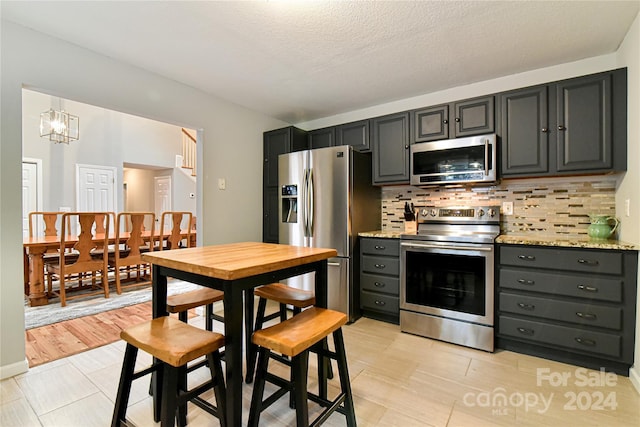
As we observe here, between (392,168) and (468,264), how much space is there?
3.97 feet

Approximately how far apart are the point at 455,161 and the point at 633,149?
115cm

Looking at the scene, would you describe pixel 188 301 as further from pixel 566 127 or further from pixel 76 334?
pixel 566 127

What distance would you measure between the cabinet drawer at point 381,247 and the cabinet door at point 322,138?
131 cm

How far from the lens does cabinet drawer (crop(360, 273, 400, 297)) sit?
9.52 feet

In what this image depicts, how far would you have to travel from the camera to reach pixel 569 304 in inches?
83.7

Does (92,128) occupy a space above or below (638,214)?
above

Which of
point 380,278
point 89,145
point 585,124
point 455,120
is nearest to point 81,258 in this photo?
point 89,145

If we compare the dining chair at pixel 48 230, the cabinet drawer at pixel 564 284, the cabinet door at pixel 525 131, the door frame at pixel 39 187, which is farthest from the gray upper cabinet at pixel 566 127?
the door frame at pixel 39 187

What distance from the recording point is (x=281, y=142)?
3695mm

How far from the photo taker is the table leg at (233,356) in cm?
124

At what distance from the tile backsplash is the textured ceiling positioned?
3.36 feet

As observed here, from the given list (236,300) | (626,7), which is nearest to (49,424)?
(236,300)

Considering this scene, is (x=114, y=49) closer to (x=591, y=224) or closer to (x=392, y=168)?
(x=392, y=168)

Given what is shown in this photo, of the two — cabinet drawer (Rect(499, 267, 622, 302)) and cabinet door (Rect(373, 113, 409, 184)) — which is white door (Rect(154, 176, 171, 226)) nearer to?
cabinet door (Rect(373, 113, 409, 184))
